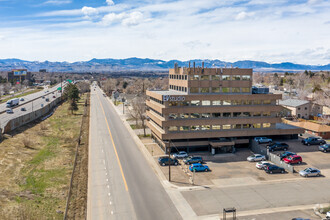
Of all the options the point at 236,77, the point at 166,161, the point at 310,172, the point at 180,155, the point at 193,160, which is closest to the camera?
the point at 310,172

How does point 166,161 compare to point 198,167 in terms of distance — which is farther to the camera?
point 166,161

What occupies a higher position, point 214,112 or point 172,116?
point 214,112

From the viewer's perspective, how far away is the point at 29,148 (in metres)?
67.7

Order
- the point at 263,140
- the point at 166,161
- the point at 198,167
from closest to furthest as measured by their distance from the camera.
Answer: the point at 198,167 → the point at 166,161 → the point at 263,140

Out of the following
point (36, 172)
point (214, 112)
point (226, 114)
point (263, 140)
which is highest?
point (214, 112)

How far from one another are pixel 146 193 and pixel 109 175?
34.1 feet

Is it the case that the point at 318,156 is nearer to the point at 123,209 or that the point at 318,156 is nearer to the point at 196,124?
the point at 196,124

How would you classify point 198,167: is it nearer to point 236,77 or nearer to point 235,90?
point 235,90

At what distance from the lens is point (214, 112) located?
63469 millimetres

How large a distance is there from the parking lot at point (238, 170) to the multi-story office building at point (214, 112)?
155 inches

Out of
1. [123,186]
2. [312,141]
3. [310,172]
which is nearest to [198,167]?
[123,186]

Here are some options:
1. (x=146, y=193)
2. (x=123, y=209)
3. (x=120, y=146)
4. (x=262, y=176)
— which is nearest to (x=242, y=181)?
(x=262, y=176)

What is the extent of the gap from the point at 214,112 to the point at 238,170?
15.7 metres

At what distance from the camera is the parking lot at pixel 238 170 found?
4781cm
